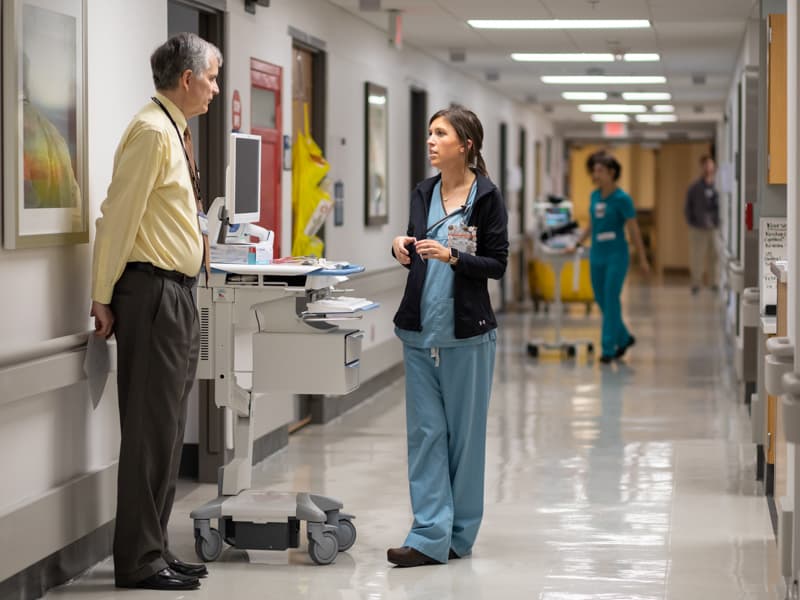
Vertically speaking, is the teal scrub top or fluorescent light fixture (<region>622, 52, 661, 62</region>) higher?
fluorescent light fixture (<region>622, 52, 661, 62</region>)

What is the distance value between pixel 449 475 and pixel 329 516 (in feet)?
1.64

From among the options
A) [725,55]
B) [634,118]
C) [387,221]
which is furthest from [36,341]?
[634,118]

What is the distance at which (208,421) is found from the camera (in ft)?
21.2

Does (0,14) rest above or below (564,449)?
above

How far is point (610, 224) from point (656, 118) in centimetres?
1045

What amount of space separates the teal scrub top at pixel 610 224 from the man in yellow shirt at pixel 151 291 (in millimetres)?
6965

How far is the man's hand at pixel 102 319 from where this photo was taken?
4.42 m

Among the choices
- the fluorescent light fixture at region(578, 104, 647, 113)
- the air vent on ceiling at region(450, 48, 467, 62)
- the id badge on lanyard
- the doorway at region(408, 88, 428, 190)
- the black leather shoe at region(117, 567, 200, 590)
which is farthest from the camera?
the fluorescent light fixture at region(578, 104, 647, 113)

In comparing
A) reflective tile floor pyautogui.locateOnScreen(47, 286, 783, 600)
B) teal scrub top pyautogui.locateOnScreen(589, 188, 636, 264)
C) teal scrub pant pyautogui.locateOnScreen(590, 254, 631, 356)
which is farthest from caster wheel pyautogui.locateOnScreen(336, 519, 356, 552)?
teal scrub top pyautogui.locateOnScreen(589, 188, 636, 264)

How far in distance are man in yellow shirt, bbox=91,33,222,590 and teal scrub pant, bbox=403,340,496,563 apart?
0.85 meters

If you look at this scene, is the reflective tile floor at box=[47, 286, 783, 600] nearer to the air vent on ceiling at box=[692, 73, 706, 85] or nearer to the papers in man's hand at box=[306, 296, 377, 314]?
the papers in man's hand at box=[306, 296, 377, 314]

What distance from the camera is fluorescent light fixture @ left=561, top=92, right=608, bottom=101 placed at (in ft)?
53.6

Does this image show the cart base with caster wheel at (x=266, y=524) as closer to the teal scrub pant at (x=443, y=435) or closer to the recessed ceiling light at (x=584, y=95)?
the teal scrub pant at (x=443, y=435)

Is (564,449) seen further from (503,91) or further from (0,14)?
(503,91)
